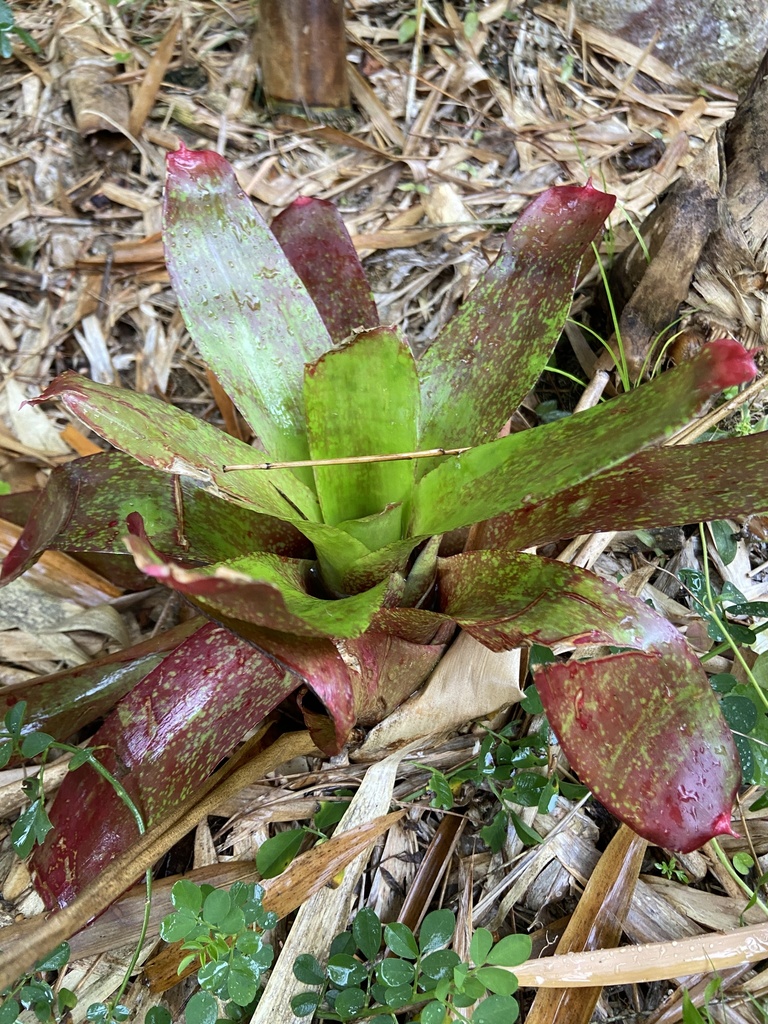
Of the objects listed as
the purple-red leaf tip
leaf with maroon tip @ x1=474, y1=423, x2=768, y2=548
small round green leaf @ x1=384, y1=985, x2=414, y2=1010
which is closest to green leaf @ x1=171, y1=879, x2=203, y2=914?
small round green leaf @ x1=384, y1=985, x2=414, y2=1010

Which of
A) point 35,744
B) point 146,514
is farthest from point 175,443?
point 35,744

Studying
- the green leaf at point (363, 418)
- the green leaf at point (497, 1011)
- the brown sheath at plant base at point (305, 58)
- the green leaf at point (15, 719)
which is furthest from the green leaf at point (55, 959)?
the brown sheath at plant base at point (305, 58)

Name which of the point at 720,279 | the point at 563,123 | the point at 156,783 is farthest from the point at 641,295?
the point at 156,783

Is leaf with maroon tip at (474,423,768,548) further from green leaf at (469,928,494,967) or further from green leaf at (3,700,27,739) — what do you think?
green leaf at (3,700,27,739)

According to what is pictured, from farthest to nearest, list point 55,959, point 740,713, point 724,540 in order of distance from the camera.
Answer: point 724,540 < point 740,713 < point 55,959

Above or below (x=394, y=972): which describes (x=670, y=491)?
above

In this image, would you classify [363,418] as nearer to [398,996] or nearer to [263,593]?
[263,593]

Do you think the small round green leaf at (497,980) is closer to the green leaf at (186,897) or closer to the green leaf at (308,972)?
the green leaf at (308,972)

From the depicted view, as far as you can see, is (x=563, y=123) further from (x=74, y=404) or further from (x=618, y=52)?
(x=74, y=404)
